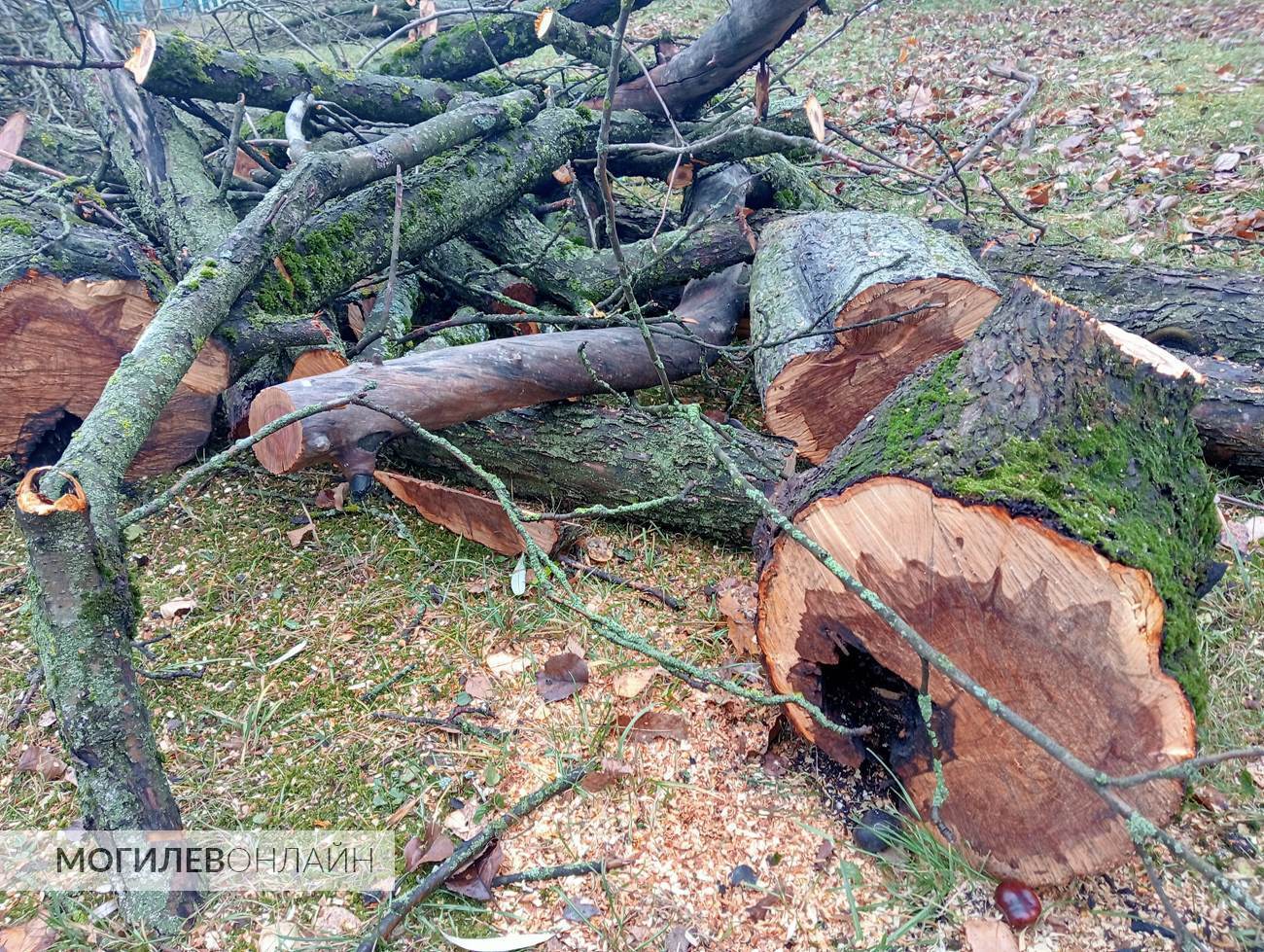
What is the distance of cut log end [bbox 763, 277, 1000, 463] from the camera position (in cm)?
246

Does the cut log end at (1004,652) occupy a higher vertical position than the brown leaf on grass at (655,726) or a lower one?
higher

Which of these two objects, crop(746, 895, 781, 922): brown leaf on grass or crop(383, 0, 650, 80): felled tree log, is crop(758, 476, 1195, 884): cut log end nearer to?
crop(746, 895, 781, 922): brown leaf on grass

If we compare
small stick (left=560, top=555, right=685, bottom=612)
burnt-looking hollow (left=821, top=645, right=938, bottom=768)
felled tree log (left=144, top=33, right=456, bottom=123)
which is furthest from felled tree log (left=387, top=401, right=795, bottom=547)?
felled tree log (left=144, top=33, right=456, bottom=123)

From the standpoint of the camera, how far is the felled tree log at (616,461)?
259 cm

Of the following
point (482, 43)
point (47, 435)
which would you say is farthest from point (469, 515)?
point (482, 43)

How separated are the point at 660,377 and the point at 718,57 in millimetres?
2169

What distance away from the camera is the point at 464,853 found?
172 centimetres

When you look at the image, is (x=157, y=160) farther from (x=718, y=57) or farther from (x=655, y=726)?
(x=655, y=726)

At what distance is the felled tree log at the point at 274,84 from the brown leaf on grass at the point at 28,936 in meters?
3.31

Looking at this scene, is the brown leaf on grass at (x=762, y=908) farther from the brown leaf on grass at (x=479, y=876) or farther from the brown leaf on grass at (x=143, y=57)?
the brown leaf on grass at (x=143, y=57)

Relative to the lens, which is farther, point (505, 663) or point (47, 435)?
point (47, 435)

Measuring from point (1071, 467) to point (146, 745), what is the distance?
206cm

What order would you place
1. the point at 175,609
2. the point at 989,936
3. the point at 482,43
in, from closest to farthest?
1. the point at 989,936
2. the point at 175,609
3. the point at 482,43

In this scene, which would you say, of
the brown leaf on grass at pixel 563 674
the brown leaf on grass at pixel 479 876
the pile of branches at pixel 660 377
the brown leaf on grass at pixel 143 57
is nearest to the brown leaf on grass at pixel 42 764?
the pile of branches at pixel 660 377
